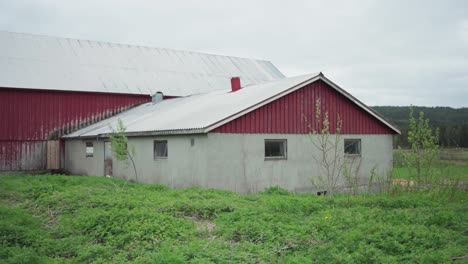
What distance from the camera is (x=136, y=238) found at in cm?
838

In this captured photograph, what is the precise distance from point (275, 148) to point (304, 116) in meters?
1.77

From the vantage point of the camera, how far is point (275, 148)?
54.6ft

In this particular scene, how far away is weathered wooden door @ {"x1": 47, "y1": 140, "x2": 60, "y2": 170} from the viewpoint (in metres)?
26.1

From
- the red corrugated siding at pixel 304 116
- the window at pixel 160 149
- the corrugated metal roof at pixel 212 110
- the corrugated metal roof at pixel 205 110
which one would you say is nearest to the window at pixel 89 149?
the corrugated metal roof at pixel 205 110

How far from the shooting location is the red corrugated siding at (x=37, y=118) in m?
24.8

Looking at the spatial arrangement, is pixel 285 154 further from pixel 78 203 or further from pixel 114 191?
pixel 78 203

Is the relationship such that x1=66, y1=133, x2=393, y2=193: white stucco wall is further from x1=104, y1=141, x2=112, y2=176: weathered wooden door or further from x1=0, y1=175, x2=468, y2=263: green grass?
x1=0, y1=175, x2=468, y2=263: green grass

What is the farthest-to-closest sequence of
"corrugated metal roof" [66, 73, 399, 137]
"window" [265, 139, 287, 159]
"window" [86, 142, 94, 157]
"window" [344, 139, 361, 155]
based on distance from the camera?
1. "window" [86, 142, 94, 157]
2. "window" [344, 139, 361, 155]
3. "window" [265, 139, 287, 159]
4. "corrugated metal roof" [66, 73, 399, 137]

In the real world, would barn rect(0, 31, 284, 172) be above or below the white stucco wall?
above

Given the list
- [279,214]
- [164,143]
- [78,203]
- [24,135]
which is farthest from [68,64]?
[279,214]

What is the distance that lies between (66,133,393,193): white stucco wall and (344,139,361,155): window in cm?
19

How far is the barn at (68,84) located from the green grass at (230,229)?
1399 cm

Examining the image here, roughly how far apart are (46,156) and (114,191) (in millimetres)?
14079

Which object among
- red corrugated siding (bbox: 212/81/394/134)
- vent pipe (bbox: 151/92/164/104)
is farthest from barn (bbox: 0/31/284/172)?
red corrugated siding (bbox: 212/81/394/134)
